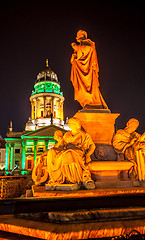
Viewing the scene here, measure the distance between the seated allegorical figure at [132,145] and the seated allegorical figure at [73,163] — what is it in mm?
905

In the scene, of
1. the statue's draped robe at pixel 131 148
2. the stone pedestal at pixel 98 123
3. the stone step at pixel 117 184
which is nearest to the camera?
the stone step at pixel 117 184

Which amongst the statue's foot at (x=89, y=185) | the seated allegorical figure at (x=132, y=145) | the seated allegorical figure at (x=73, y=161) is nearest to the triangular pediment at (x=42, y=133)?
the seated allegorical figure at (x=132, y=145)

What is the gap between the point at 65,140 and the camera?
5840 millimetres

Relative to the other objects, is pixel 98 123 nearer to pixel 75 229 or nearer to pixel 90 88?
pixel 90 88

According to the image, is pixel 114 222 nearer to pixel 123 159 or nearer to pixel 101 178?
pixel 101 178

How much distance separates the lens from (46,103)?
76250 mm

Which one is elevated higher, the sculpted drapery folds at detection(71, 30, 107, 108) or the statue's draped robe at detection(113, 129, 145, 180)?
the sculpted drapery folds at detection(71, 30, 107, 108)

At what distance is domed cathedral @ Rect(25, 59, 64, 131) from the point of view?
72.7 m

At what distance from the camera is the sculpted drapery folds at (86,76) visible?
6867mm

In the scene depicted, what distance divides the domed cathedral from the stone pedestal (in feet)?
209

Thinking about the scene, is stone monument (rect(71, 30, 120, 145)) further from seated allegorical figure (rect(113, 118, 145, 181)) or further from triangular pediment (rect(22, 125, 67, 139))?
triangular pediment (rect(22, 125, 67, 139))

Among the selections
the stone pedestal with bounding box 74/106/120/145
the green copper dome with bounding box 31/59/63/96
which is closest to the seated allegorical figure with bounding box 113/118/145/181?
the stone pedestal with bounding box 74/106/120/145

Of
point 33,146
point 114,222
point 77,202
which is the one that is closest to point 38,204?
point 77,202

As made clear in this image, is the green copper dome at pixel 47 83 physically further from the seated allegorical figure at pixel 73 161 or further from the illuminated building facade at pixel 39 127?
the seated allegorical figure at pixel 73 161
